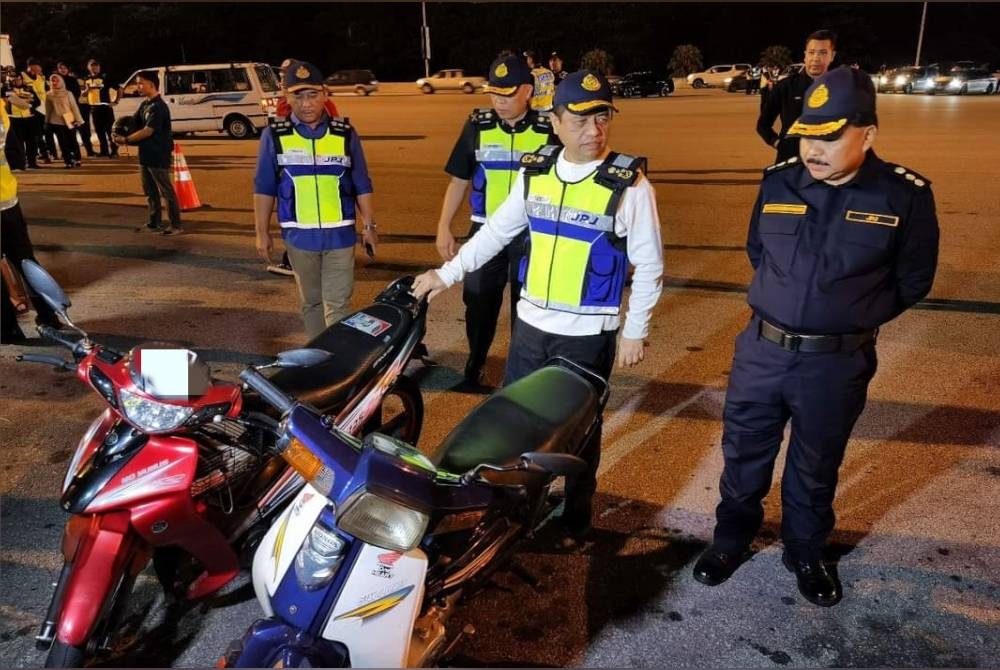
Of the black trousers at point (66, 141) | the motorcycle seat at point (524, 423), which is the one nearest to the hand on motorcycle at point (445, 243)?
the motorcycle seat at point (524, 423)

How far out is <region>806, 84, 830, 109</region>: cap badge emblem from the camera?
2.54 meters

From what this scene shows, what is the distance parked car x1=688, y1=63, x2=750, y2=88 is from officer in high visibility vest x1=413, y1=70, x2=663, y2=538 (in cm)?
3818

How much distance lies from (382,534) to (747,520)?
1.77 m

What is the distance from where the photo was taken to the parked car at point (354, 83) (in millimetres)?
38250

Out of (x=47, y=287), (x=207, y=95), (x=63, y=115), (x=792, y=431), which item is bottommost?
(x=792, y=431)

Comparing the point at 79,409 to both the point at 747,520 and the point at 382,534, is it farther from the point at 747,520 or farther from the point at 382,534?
the point at 747,520

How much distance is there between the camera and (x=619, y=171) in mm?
2918

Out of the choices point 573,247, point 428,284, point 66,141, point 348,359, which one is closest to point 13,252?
point 348,359

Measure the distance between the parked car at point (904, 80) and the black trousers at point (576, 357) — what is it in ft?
116

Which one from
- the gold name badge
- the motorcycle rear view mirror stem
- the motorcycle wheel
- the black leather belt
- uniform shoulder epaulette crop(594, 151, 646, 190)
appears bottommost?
the motorcycle wheel

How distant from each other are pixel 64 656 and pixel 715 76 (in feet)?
133

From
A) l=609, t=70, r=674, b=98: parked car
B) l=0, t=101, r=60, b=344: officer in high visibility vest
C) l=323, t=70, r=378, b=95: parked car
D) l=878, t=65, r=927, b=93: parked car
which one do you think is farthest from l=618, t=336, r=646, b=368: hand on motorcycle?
l=323, t=70, r=378, b=95: parked car

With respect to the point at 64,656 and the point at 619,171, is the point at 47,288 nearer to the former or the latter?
the point at 64,656

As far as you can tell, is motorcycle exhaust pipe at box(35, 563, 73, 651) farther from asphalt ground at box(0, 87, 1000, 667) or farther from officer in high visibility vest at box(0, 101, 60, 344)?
officer in high visibility vest at box(0, 101, 60, 344)
